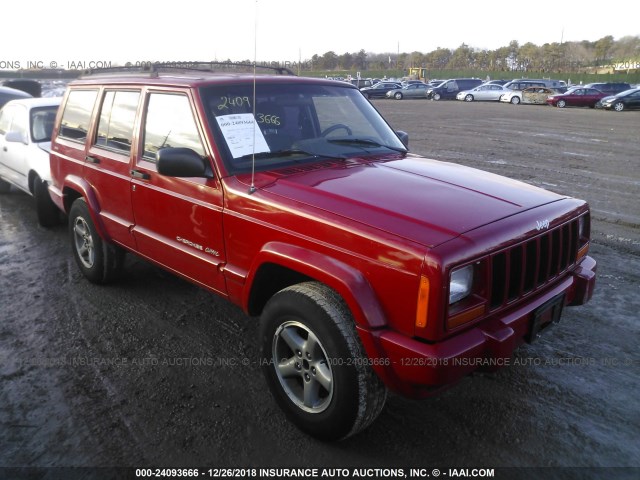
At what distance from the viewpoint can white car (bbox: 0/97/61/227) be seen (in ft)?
23.0

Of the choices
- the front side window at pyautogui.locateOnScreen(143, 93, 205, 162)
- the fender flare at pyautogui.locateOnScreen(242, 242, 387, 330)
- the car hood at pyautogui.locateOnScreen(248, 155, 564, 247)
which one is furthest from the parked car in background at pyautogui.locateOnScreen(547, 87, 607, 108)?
the fender flare at pyautogui.locateOnScreen(242, 242, 387, 330)

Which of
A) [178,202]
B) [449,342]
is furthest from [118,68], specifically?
[449,342]

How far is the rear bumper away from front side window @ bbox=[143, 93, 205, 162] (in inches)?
73.0

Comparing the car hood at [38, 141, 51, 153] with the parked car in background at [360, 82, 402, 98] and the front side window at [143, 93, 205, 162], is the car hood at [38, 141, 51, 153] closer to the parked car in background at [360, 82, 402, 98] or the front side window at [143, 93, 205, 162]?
the front side window at [143, 93, 205, 162]

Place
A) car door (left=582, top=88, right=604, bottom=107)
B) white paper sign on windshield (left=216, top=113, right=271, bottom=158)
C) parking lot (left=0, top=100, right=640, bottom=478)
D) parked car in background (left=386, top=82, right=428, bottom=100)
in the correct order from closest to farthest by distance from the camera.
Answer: parking lot (left=0, top=100, right=640, bottom=478) < white paper sign on windshield (left=216, top=113, right=271, bottom=158) < car door (left=582, top=88, right=604, bottom=107) < parked car in background (left=386, top=82, right=428, bottom=100)

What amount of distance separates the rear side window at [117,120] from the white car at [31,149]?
8.07ft

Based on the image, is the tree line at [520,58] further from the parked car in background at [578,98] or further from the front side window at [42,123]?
the front side window at [42,123]

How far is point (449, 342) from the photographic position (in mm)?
2539

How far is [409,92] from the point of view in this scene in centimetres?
4206

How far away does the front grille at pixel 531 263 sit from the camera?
2748 mm

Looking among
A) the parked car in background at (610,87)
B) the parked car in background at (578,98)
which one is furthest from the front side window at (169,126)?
the parked car in background at (610,87)

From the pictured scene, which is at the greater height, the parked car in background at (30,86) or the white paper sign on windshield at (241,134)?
the parked car in background at (30,86)

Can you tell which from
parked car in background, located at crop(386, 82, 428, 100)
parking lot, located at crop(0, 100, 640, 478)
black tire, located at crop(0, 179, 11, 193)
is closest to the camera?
parking lot, located at crop(0, 100, 640, 478)

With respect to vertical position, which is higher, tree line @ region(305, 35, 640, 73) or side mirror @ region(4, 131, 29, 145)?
tree line @ region(305, 35, 640, 73)
